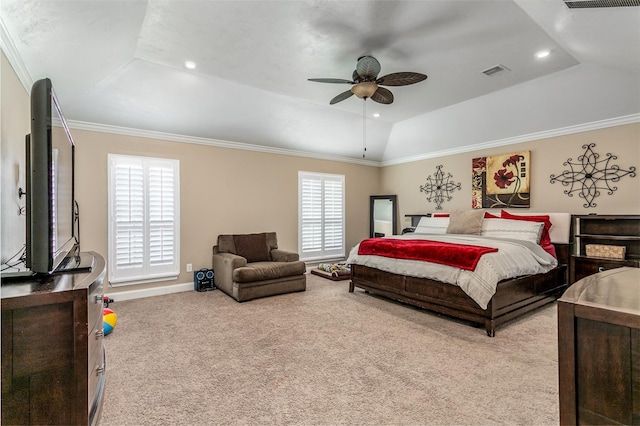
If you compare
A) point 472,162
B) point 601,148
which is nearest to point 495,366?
point 601,148

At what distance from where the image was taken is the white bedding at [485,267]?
300 cm

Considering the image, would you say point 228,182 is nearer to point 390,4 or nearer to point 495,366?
point 390,4

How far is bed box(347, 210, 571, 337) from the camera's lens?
3.10m

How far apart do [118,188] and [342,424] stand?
4.11 metres

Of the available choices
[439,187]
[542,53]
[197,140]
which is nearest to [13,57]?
[197,140]

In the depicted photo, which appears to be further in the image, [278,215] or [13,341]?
[278,215]

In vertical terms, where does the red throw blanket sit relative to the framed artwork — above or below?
below

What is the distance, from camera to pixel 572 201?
439cm

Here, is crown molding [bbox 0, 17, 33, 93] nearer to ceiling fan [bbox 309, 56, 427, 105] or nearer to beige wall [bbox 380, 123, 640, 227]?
ceiling fan [bbox 309, 56, 427, 105]

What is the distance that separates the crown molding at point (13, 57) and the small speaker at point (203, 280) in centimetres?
296

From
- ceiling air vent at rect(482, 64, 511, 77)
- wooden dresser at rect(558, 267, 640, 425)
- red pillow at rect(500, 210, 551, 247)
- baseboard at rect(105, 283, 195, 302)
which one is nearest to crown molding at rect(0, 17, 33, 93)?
baseboard at rect(105, 283, 195, 302)

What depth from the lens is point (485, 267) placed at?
10.0ft

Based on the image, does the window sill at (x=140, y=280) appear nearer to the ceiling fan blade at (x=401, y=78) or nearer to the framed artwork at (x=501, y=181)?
the ceiling fan blade at (x=401, y=78)

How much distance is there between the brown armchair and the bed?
93cm
